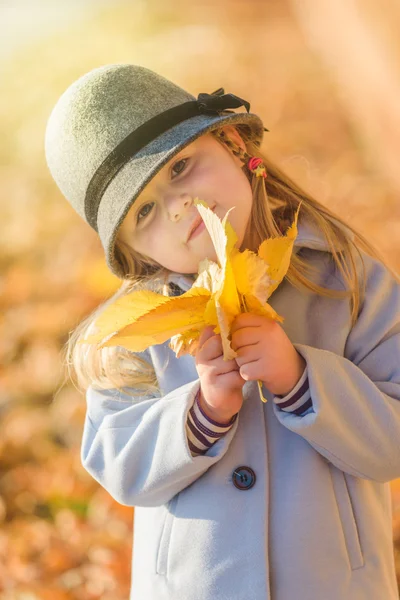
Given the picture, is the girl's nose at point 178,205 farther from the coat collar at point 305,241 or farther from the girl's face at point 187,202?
the coat collar at point 305,241

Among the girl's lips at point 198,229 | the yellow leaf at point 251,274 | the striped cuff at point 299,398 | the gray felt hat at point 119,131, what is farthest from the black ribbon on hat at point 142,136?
the striped cuff at point 299,398

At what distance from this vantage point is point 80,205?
98cm

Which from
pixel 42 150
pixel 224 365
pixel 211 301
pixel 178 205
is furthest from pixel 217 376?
pixel 42 150

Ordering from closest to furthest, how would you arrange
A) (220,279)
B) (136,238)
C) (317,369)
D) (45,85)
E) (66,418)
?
(220,279)
(317,369)
(136,238)
(66,418)
(45,85)

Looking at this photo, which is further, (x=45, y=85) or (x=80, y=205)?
(x=45, y=85)

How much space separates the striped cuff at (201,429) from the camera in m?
0.88

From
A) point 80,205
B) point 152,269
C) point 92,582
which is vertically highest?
point 80,205

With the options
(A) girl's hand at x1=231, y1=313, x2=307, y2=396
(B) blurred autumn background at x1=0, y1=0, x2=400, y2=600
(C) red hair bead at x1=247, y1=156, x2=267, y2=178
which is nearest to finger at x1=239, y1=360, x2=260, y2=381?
(A) girl's hand at x1=231, y1=313, x2=307, y2=396

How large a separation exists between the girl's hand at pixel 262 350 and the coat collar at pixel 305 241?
0.19 metres

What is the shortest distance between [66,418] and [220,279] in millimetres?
1079

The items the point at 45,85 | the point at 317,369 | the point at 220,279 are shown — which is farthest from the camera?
the point at 45,85

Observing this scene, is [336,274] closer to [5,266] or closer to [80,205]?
[80,205]

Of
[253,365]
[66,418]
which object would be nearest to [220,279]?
[253,365]

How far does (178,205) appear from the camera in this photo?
34.9 inches
